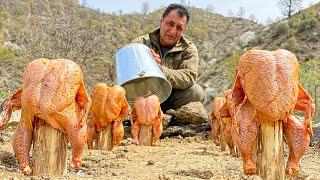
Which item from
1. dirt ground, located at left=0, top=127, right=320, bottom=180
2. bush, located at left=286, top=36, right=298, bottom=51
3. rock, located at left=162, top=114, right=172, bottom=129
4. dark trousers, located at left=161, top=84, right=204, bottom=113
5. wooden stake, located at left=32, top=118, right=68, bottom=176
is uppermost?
bush, located at left=286, top=36, right=298, bottom=51

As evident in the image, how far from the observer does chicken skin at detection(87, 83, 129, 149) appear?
18.6 ft

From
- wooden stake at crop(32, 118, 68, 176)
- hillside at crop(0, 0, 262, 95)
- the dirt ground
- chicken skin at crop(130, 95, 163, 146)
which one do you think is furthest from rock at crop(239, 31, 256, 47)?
wooden stake at crop(32, 118, 68, 176)

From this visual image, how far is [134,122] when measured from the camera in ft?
23.2

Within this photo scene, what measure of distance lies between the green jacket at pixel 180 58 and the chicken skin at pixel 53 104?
528 cm

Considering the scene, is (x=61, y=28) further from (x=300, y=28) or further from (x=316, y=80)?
(x=300, y=28)

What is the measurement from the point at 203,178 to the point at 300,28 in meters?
35.0

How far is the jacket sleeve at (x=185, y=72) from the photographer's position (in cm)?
842

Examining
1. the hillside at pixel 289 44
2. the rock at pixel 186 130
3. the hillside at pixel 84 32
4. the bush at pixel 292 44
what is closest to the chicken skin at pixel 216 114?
the rock at pixel 186 130

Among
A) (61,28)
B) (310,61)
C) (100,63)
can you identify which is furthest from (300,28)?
(61,28)

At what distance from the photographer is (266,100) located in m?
3.19

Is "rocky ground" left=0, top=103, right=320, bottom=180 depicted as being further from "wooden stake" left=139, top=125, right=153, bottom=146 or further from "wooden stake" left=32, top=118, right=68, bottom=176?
"wooden stake" left=139, top=125, right=153, bottom=146

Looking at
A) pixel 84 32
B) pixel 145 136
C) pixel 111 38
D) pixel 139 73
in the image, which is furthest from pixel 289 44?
pixel 139 73

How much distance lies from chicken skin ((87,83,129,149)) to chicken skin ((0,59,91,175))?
2.14 meters

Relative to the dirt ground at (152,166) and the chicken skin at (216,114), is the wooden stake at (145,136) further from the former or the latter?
the chicken skin at (216,114)
